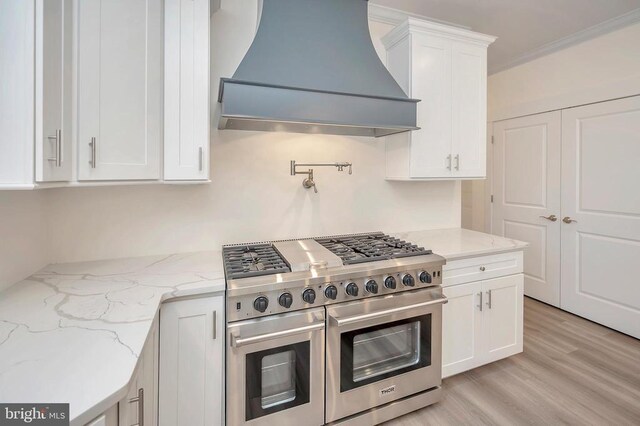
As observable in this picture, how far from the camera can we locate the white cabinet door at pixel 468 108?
237 cm

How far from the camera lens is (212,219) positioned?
6.76 feet

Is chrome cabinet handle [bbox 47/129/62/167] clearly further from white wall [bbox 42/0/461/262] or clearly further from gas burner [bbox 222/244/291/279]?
gas burner [bbox 222/244/291/279]

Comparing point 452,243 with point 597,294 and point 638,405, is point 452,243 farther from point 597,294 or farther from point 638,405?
point 597,294

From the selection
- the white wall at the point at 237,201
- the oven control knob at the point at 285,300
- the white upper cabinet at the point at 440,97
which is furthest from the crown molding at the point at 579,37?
the oven control knob at the point at 285,300

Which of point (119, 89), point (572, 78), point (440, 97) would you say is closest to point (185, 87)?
point (119, 89)

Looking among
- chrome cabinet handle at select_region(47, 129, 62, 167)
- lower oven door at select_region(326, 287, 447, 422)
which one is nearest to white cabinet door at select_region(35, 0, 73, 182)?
chrome cabinet handle at select_region(47, 129, 62, 167)

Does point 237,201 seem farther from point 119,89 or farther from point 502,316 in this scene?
point 502,316

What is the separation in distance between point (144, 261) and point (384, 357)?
1493mm

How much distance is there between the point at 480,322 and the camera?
6.88ft

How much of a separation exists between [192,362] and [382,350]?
3.30ft

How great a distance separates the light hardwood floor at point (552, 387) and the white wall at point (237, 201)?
1.26m

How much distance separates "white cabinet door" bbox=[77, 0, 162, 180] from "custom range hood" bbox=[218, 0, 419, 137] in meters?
0.36

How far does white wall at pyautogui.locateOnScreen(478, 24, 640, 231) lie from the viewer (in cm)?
269

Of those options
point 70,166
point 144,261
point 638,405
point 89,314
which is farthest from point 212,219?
point 638,405
